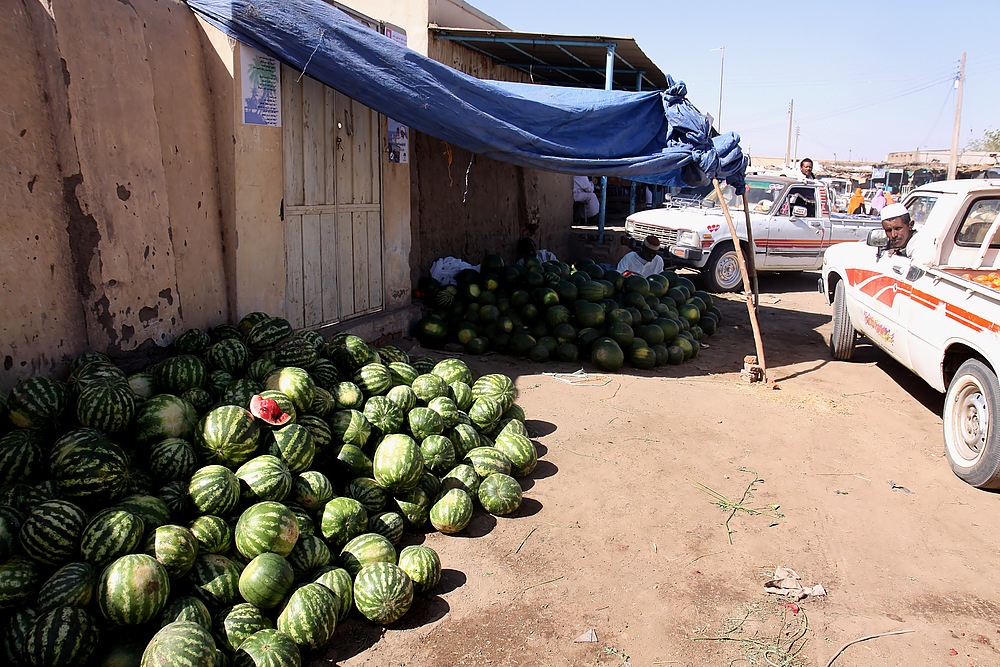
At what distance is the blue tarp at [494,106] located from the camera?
5273 millimetres

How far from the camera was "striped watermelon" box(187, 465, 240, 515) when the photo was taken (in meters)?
3.33

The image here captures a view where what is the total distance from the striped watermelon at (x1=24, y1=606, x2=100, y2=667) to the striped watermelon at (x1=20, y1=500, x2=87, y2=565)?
1.05 ft

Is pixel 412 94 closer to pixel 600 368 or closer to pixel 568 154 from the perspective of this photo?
pixel 568 154

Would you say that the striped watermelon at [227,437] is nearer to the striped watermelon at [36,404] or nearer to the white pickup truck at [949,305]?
the striped watermelon at [36,404]

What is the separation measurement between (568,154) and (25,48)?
15.1 feet

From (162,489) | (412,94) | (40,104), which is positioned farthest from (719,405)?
(40,104)

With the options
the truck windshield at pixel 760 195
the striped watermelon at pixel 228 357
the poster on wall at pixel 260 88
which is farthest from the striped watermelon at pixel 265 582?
the truck windshield at pixel 760 195

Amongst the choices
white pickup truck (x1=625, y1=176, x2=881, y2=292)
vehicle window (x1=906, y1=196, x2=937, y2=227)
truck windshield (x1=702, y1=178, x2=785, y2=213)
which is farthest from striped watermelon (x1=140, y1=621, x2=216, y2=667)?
truck windshield (x1=702, y1=178, x2=785, y2=213)

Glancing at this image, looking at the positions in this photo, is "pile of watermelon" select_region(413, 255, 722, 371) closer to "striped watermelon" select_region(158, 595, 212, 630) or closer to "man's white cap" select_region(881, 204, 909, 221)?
"man's white cap" select_region(881, 204, 909, 221)

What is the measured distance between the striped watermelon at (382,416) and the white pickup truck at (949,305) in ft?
14.4

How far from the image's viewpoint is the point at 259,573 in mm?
3057

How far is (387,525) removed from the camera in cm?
385

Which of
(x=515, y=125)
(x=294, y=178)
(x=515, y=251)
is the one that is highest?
(x=515, y=125)

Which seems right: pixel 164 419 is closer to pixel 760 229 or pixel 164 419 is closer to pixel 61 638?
pixel 61 638
